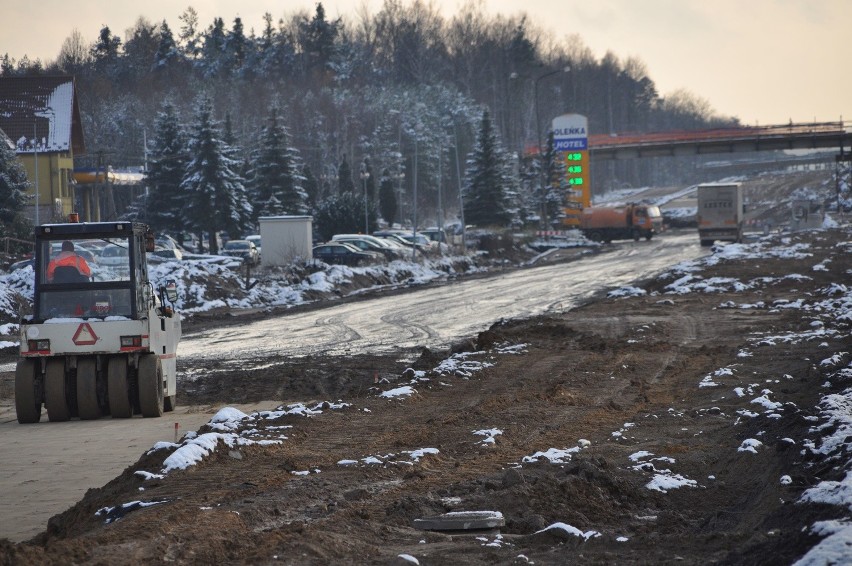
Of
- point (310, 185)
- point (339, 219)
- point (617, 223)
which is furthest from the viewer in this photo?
point (310, 185)

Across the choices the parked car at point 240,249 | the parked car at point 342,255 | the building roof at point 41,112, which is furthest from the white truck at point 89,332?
the building roof at point 41,112

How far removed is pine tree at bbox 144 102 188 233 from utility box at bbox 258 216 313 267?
2099cm

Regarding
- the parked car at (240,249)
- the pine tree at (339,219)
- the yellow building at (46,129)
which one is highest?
the yellow building at (46,129)

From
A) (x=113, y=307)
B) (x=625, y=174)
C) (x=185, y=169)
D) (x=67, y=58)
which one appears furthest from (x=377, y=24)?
(x=113, y=307)

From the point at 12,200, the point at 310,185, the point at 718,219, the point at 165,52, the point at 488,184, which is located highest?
the point at 165,52

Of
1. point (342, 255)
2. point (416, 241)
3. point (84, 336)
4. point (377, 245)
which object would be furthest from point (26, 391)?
point (416, 241)

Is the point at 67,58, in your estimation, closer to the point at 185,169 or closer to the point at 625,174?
the point at 185,169

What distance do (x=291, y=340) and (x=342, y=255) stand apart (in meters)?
21.4

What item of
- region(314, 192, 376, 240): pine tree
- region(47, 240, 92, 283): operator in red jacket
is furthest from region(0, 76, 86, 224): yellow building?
region(47, 240, 92, 283): operator in red jacket

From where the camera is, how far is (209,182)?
58.4 m

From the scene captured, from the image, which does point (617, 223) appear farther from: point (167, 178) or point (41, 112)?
point (41, 112)

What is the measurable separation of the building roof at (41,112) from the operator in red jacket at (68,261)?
51.1 meters

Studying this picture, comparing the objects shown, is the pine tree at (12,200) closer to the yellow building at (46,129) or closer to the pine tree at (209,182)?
the pine tree at (209,182)

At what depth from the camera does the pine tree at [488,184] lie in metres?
70.2
